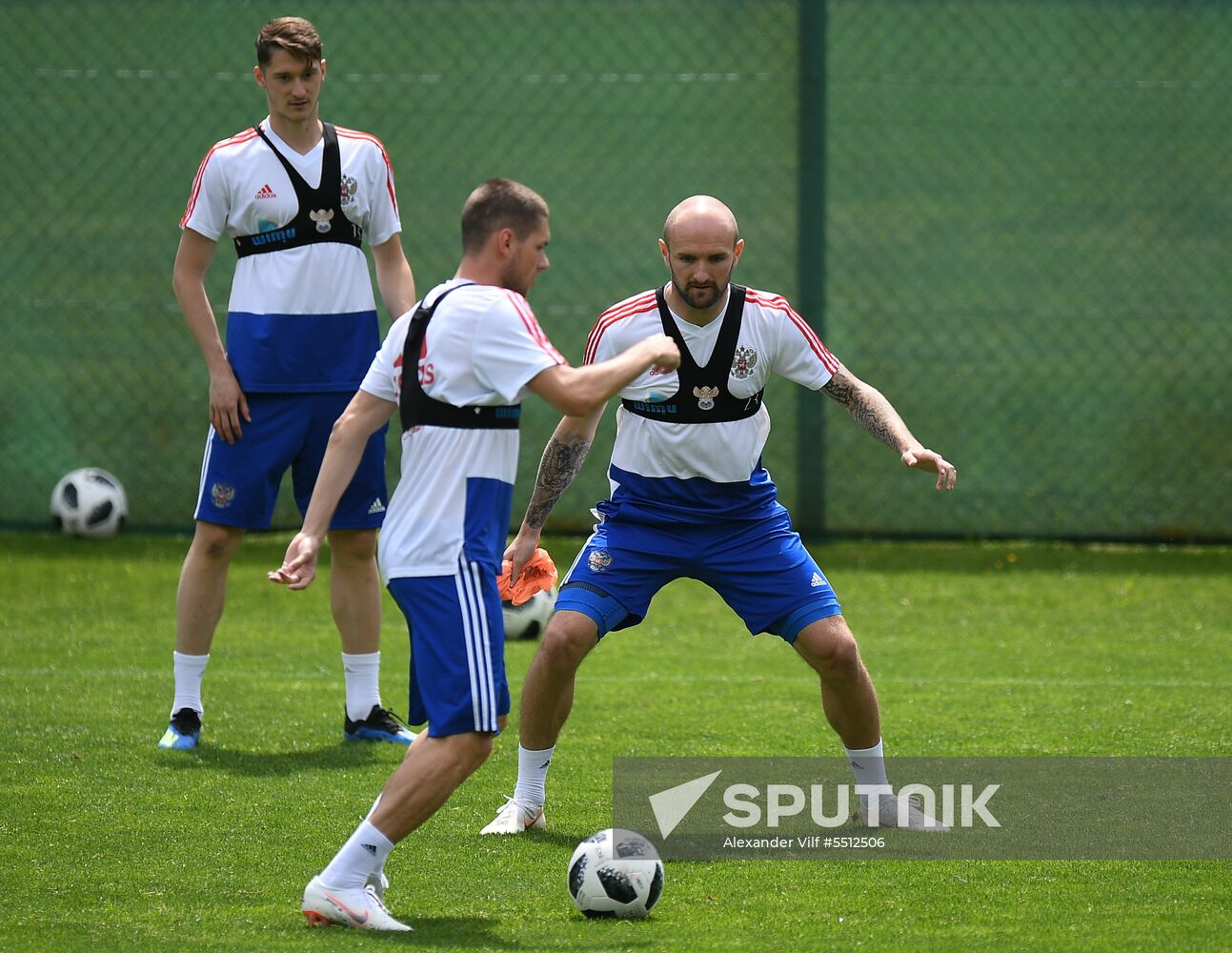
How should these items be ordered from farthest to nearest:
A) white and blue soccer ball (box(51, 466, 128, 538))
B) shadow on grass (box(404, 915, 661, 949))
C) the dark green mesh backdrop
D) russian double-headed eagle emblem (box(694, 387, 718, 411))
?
the dark green mesh backdrop < white and blue soccer ball (box(51, 466, 128, 538)) < russian double-headed eagle emblem (box(694, 387, 718, 411)) < shadow on grass (box(404, 915, 661, 949))

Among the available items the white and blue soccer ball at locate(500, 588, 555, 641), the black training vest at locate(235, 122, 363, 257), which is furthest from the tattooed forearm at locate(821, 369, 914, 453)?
the white and blue soccer ball at locate(500, 588, 555, 641)

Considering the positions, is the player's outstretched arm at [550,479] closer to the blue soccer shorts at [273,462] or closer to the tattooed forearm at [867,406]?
the tattooed forearm at [867,406]

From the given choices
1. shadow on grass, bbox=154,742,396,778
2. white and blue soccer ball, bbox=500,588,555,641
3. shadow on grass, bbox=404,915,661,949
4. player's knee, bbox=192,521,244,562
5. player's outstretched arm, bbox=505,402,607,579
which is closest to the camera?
shadow on grass, bbox=404,915,661,949

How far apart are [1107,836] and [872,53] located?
6341mm

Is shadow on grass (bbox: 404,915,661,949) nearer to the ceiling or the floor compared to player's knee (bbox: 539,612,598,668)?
nearer to the floor

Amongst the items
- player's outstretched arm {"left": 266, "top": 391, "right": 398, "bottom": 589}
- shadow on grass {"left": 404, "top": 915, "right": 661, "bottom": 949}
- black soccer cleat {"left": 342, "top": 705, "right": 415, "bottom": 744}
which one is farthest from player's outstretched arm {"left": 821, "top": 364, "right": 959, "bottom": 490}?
black soccer cleat {"left": 342, "top": 705, "right": 415, "bottom": 744}

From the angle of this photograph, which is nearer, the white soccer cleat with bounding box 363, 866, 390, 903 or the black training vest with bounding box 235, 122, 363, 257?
the white soccer cleat with bounding box 363, 866, 390, 903

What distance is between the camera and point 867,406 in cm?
498

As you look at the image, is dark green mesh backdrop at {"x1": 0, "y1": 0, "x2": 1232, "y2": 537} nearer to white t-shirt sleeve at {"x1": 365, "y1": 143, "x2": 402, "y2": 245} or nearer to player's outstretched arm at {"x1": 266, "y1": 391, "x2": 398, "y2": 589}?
white t-shirt sleeve at {"x1": 365, "y1": 143, "x2": 402, "y2": 245}

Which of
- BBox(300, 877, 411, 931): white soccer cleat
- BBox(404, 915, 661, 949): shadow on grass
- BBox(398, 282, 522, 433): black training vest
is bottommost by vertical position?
BBox(404, 915, 661, 949): shadow on grass

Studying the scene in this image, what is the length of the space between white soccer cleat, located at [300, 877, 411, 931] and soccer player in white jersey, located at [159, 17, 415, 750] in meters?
2.00

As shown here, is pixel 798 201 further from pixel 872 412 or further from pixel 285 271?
pixel 872 412

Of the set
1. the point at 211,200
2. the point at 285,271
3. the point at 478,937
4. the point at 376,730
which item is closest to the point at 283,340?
the point at 285,271

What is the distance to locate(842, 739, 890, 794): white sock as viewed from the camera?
498 centimetres
